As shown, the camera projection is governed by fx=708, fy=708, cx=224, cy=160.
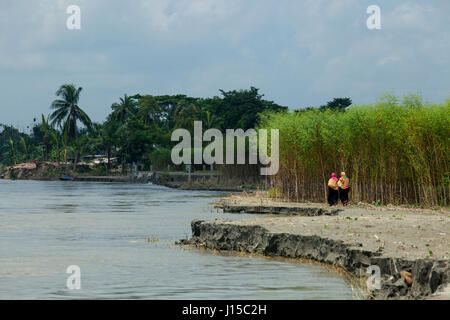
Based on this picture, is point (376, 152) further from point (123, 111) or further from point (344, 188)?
point (123, 111)

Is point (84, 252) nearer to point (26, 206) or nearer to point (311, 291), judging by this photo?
point (311, 291)

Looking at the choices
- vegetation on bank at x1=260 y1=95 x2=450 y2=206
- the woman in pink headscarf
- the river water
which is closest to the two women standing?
the woman in pink headscarf

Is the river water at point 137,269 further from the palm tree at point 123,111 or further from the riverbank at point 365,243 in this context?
the palm tree at point 123,111

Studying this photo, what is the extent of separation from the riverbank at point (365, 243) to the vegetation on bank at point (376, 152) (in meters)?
3.34

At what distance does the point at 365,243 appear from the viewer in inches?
549

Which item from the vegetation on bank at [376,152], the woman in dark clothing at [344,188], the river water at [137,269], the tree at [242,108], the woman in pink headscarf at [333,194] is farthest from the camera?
the tree at [242,108]

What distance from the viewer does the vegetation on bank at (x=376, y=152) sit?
79.6 ft

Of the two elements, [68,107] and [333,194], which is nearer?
[333,194]

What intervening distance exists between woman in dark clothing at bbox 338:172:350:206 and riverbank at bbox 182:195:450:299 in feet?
12.0

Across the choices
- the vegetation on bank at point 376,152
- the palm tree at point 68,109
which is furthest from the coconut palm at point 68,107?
the vegetation on bank at point 376,152

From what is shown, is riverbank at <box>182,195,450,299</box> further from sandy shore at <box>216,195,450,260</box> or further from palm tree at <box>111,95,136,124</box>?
palm tree at <box>111,95,136,124</box>

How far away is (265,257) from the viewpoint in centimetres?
1580

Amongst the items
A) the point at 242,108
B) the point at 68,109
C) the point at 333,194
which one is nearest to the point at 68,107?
the point at 68,109

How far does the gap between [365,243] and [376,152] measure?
500 inches
